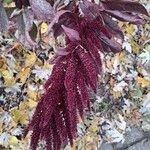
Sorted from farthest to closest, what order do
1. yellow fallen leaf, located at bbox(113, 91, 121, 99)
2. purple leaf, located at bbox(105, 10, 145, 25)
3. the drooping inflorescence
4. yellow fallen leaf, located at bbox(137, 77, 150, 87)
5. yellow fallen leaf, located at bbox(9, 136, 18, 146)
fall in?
yellow fallen leaf, located at bbox(137, 77, 150, 87)
yellow fallen leaf, located at bbox(113, 91, 121, 99)
yellow fallen leaf, located at bbox(9, 136, 18, 146)
purple leaf, located at bbox(105, 10, 145, 25)
the drooping inflorescence

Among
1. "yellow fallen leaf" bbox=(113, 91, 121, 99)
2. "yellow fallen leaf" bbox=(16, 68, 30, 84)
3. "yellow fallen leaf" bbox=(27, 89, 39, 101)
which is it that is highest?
"yellow fallen leaf" bbox=(16, 68, 30, 84)

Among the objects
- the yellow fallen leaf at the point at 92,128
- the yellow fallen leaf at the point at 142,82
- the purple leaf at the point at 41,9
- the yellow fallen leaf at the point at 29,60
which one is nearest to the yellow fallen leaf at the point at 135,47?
the yellow fallen leaf at the point at 142,82

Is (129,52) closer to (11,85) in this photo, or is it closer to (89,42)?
(11,85)

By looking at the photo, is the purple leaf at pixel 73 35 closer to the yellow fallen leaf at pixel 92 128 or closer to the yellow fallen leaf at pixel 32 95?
the yellow fallen leaf at pixel 32 95

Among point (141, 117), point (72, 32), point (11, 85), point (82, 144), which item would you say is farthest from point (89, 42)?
point (141, 117)

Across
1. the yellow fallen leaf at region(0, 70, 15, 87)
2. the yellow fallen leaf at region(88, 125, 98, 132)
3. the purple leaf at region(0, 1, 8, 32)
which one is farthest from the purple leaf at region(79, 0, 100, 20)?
the yellow fallen leaf at region(88, 125, 98, 132)

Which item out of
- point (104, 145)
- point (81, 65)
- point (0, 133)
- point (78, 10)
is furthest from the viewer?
point (104, 145)

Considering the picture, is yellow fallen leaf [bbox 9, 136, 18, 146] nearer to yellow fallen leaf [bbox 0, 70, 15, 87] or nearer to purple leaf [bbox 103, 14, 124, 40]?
yellow fallen leaf [bbox 0, 70, 15, 87]

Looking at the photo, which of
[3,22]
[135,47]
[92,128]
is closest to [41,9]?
[3,22]

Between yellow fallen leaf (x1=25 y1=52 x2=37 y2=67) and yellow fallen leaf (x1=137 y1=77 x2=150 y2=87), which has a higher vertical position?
yellow fallen leaf (x1=25 y1=52 x2=37 y2=67)
